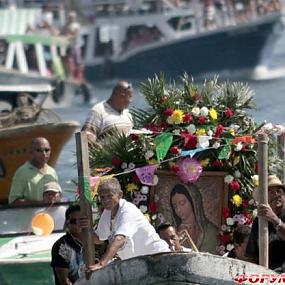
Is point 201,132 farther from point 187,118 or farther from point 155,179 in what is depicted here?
point 155,179

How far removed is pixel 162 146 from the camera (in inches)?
509

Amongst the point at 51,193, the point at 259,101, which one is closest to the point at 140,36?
the point at 259,101

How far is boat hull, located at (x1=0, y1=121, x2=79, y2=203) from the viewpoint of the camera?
2148 centimetres

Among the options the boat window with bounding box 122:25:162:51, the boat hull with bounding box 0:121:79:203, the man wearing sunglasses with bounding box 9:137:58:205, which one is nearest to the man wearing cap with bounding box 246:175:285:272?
the man wearing sunglasses with bounding box 9:137:58:205

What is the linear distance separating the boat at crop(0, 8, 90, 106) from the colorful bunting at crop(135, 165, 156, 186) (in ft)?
77.5

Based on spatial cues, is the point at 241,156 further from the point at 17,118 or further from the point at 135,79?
the point at 135,79

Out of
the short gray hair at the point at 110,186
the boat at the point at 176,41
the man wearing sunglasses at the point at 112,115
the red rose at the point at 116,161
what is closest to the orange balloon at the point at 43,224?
the man wearing sunglasses at the point at 112,115

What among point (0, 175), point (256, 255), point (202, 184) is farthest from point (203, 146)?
point (0, 175)

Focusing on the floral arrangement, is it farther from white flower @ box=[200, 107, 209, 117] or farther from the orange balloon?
the orange balloon

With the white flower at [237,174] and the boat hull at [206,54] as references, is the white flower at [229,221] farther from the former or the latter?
the boat hull at [206,54]

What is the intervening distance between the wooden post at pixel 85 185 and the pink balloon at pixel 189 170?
180cm

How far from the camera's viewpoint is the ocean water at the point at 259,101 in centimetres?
2994

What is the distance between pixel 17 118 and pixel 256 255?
10.5 metres

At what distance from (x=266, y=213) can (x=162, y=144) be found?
84.8 inches
